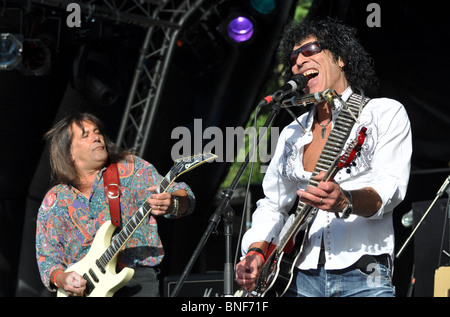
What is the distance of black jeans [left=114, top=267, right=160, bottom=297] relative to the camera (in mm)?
3525

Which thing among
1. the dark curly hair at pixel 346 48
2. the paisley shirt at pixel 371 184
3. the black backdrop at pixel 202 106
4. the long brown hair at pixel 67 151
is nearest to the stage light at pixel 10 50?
the black backdrop at pixel 202 106

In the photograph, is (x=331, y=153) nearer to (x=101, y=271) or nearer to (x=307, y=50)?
(x=307, y=50)

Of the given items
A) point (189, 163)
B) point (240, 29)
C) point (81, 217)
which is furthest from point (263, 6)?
point (81, 217)

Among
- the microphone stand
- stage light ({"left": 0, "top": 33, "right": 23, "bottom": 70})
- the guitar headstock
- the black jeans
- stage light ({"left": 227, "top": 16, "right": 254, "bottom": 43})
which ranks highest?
stage light ({"left": 227, "top": 16, "right": 254, "bottom": 43})

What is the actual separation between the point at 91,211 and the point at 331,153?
178cm

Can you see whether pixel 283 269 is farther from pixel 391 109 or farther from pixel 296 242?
pixel 391 109

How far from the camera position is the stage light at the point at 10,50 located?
5578 millimetres

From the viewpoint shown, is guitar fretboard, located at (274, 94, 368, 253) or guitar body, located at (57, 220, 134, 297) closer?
guitar fretboard, located at (274, 94, 368, 253)

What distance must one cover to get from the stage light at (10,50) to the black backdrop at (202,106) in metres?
0.40

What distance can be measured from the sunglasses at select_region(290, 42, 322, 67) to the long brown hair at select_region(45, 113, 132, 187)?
1.43 m

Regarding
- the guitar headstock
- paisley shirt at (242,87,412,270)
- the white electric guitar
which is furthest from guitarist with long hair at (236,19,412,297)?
the white electric guitar

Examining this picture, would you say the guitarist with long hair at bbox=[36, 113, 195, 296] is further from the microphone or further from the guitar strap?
the microphone

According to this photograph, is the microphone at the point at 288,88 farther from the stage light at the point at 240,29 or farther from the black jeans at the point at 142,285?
the stage light at the point at 240,29
